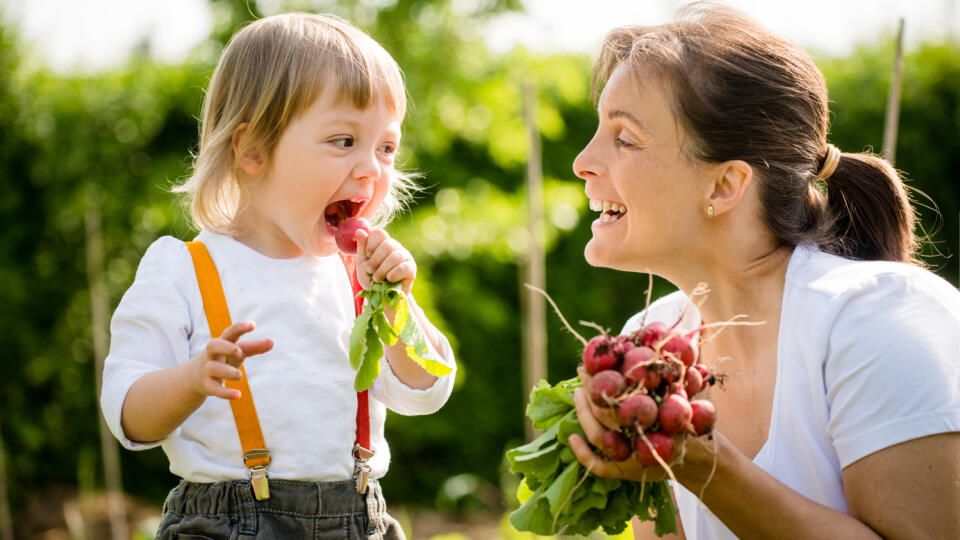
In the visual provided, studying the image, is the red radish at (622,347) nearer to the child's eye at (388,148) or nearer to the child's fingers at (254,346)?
the child's fingers at (254,346)

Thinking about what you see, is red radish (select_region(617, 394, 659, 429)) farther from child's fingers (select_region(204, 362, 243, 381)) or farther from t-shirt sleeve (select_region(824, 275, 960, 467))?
child's fingers (select_region(204, 362, 243, 381))

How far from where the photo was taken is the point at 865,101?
6.46 m

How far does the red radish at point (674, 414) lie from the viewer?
1562 millimetres

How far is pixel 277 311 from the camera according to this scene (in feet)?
6.67

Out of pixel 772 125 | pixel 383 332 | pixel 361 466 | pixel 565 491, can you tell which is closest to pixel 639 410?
pixel 565 491

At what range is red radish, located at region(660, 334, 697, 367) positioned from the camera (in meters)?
1.68

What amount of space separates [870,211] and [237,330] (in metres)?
1.64

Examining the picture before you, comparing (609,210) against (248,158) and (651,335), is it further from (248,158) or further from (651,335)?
(248,158)

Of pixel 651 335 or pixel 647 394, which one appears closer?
pixel 647 394

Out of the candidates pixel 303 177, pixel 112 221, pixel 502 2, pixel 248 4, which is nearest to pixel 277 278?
pixel 303 177

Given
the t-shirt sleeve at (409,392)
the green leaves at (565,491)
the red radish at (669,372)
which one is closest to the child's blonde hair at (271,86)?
the t-shirt sleeve at (409,392)

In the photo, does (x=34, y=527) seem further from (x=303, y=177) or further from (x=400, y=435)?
(x=303, y=177)

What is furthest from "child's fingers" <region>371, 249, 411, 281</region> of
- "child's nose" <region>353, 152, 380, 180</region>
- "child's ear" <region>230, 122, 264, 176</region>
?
"child's ear" <region>230, 122, 264, 176</region>

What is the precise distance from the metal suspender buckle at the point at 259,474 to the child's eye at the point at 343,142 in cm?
73
